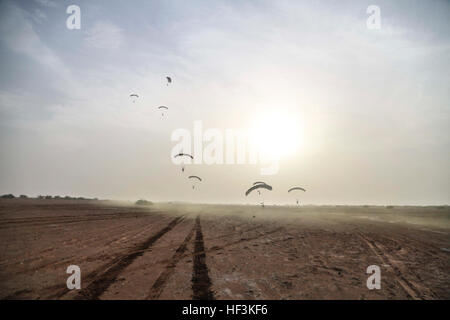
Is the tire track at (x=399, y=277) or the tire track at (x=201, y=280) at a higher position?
the tire track at (x=201, y=280)

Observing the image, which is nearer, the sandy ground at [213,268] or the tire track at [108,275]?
the tire track at [108,275]

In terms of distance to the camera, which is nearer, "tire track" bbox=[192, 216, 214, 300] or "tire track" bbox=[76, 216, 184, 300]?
"tire track" bbox=[76, 216, 184, 300]

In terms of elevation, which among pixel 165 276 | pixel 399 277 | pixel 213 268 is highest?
pixel 165 276

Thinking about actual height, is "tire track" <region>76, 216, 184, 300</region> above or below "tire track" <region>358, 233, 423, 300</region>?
above

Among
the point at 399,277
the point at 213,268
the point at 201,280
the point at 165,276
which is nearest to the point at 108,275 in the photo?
the point at 165,276

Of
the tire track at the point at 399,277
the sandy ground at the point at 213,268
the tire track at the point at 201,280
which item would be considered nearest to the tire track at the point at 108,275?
the sandy ground at the point at 213,268

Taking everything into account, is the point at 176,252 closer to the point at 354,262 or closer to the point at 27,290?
the point at 27,290

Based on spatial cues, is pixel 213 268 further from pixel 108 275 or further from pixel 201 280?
pixel 108 275

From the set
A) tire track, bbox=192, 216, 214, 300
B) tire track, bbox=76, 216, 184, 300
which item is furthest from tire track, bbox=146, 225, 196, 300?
tire track, bbox=76, 216, 184, 300

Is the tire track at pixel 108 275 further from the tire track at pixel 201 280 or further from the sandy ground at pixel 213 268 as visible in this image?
the tire track at pixel 201 280

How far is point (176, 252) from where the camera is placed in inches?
423

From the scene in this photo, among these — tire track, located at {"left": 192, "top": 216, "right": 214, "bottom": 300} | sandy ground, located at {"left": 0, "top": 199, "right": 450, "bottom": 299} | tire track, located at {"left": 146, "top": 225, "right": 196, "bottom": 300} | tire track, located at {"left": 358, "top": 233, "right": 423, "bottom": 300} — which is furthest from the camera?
tire track, located at {"left": 358, "top": 233, "right": 423, "bottom": 300}

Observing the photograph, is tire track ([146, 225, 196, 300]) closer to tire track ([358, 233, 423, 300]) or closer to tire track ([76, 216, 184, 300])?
tire track ([76, 216, 184, 300])
